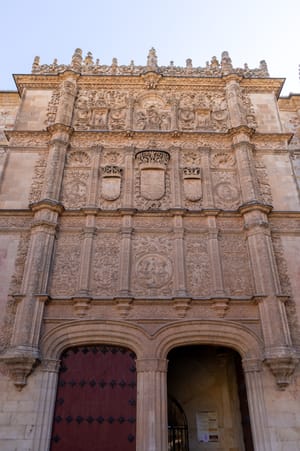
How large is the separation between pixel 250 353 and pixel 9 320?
5.58m

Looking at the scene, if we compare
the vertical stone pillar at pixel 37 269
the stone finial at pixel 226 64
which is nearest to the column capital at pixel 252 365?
the vertical stone pillar at pixel 37 269

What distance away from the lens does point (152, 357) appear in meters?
8.38

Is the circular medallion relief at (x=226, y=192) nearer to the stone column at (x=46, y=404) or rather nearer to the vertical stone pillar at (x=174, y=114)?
the vertical stone pillar at (x=174, y=114)

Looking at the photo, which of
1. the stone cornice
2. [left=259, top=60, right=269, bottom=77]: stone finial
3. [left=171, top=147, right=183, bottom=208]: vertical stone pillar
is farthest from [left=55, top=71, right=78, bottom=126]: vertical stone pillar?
[left=259, top=60, right=269, bottom=77]: stone finial

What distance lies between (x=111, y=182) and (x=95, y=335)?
439cm

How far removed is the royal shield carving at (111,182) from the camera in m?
10.6

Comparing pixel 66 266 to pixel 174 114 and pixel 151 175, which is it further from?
pixel 174 114

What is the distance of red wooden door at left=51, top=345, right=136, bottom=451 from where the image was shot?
7902 millimetres

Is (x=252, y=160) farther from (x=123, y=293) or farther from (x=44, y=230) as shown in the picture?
(x=44, y=230)

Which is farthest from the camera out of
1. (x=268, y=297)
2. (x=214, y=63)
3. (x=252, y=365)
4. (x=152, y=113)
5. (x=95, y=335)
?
(x=214, y=63)

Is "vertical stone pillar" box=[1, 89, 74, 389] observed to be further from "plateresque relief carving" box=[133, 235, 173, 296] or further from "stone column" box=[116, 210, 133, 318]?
"plateresque relief carving" box=[133, 235, 173, 296]

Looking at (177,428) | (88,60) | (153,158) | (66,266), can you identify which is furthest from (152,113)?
(177,428)

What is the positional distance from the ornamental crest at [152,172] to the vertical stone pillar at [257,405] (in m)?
4.97

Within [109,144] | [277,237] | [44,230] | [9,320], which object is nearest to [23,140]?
[109,144]
